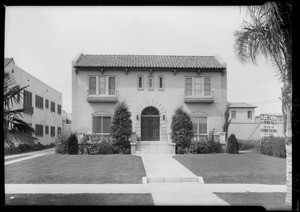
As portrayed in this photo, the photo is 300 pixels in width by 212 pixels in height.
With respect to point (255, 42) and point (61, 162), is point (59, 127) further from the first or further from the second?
point (255, 42)

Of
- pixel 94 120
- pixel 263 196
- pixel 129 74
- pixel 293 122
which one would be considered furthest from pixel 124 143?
pixel 293 122

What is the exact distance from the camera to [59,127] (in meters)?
38.4

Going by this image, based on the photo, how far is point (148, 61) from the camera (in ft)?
88.6

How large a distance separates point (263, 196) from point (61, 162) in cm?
1041

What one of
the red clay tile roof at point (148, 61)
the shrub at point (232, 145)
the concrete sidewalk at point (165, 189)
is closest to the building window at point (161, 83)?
the red clay tile roof at point (148, 61)

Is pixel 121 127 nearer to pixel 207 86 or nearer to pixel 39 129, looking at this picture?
pixel 207 86

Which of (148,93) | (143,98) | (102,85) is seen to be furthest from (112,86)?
(148,93)

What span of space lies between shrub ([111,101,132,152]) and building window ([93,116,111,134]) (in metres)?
1.33

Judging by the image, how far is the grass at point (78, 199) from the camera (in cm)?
917

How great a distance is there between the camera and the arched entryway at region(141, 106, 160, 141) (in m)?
26.2

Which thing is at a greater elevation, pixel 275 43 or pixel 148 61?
pixel 148 61

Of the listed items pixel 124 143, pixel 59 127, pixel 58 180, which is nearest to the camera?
pixel 58 180

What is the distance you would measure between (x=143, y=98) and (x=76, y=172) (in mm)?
12557

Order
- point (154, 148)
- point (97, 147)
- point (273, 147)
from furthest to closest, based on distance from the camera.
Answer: point (154, 148)
point (97, 147)
point (273, 147)
